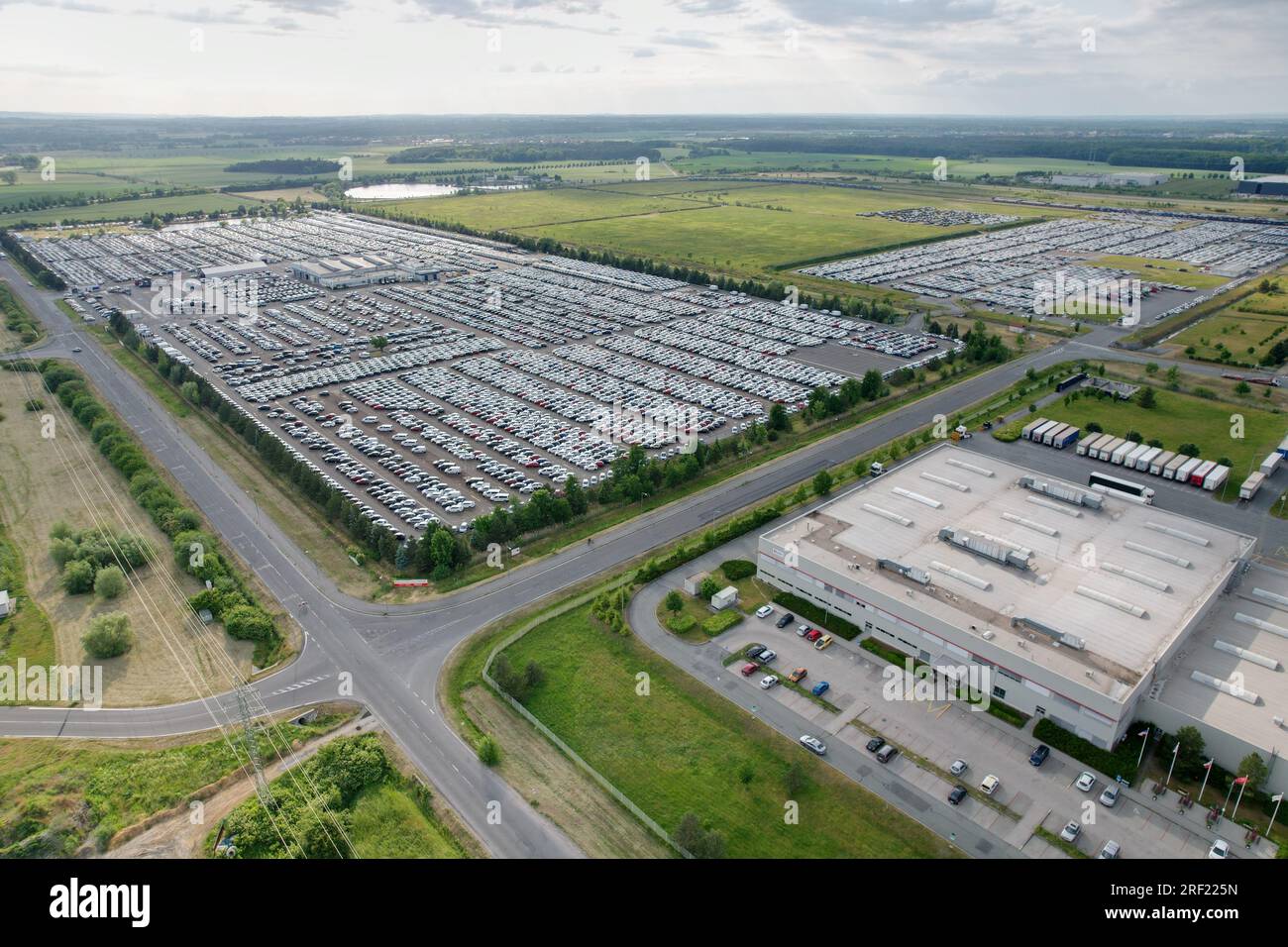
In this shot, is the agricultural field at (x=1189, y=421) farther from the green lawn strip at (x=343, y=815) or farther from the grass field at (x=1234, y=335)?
the green lawn strip at (x=343, y=815)

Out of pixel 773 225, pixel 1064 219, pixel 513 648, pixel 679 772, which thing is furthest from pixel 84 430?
pixel 1064 219

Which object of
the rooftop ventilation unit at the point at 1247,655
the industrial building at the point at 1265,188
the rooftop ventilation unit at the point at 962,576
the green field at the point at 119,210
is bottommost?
the rooftop ventilation unit at the point at 1247,655

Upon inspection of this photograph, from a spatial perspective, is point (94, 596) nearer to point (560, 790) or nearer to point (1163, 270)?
point (560, 790)

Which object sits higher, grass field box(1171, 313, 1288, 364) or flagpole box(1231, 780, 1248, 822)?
grass field box(1171, 313, 1288, 364)

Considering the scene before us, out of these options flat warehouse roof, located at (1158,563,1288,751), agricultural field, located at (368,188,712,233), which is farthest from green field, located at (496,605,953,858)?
agricultural field, located at (368,188,712,233)

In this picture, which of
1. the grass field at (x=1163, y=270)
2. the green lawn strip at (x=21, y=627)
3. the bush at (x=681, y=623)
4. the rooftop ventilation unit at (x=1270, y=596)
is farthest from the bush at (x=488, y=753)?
the grass field at (x=1163, y=270)

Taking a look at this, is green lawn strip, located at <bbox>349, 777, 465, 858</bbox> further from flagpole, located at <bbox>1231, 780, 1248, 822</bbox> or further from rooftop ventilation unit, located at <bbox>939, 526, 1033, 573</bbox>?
rooftop ventilation unit, located at <bbox>939, 526, 1033, 573</bbox>

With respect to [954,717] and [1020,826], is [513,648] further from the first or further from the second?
[1020,826]
